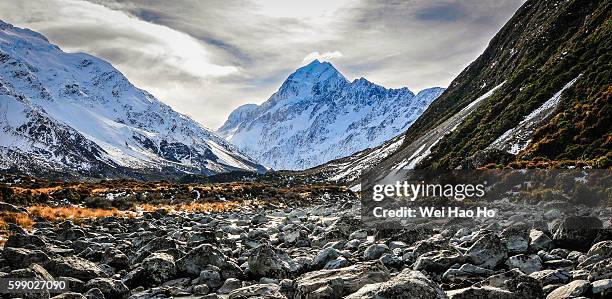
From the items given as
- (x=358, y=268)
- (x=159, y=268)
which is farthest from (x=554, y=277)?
(x=159, y=268)

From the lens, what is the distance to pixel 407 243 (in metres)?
18.6

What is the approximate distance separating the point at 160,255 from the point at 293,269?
3.69 meters

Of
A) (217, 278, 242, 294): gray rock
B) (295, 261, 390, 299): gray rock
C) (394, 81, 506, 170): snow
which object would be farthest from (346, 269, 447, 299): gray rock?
(394, 81, 506, 170): snow

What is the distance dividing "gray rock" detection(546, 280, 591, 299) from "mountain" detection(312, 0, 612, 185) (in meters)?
20.3

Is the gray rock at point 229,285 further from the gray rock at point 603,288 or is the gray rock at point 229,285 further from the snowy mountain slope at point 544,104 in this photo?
the snowy mountain slope at point 544,104

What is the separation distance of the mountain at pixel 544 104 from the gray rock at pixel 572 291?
20.3 metres

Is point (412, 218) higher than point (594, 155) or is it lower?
lower

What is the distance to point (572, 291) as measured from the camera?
27.0 ft

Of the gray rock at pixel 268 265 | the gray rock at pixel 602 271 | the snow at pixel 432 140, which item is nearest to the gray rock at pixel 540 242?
the gray rock at pixel 602 271

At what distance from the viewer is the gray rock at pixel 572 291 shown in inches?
Result: 320

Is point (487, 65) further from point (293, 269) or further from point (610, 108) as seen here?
point (293, 269)

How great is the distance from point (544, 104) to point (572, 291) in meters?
48.6

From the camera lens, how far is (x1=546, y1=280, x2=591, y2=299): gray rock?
26.7ft

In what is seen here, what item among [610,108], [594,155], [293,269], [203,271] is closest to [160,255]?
[203,271]
